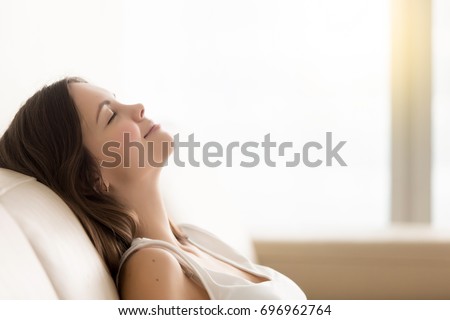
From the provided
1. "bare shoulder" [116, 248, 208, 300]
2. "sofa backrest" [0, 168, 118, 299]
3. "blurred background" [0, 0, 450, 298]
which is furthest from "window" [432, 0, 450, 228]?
"sofa backrest" [0, 168, 118, 299]

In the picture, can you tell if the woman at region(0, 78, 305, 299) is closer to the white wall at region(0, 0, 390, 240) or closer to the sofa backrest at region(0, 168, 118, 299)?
the sofa backrest at region(0, 168, 118, 299)

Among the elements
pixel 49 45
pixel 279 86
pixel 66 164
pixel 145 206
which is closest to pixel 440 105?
pixel 279 86

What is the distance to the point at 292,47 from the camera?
11.1 feet

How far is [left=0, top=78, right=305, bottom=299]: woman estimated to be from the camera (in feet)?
4.15

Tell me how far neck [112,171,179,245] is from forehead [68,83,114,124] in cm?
17

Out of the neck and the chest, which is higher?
the neck

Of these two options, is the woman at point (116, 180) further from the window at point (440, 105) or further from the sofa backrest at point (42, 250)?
the window at point (440, 105)

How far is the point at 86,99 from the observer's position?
4.61 ft

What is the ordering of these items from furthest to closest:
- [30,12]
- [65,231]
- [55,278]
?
[30,12] < [65,231] < [55,278]

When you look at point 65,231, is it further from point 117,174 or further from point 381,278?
point 381,278

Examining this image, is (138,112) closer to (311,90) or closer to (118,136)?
(118,136)

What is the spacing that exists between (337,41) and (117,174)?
7.04ft

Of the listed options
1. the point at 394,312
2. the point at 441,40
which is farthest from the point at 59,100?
the point at 441,40

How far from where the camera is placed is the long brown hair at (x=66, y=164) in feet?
4.29
